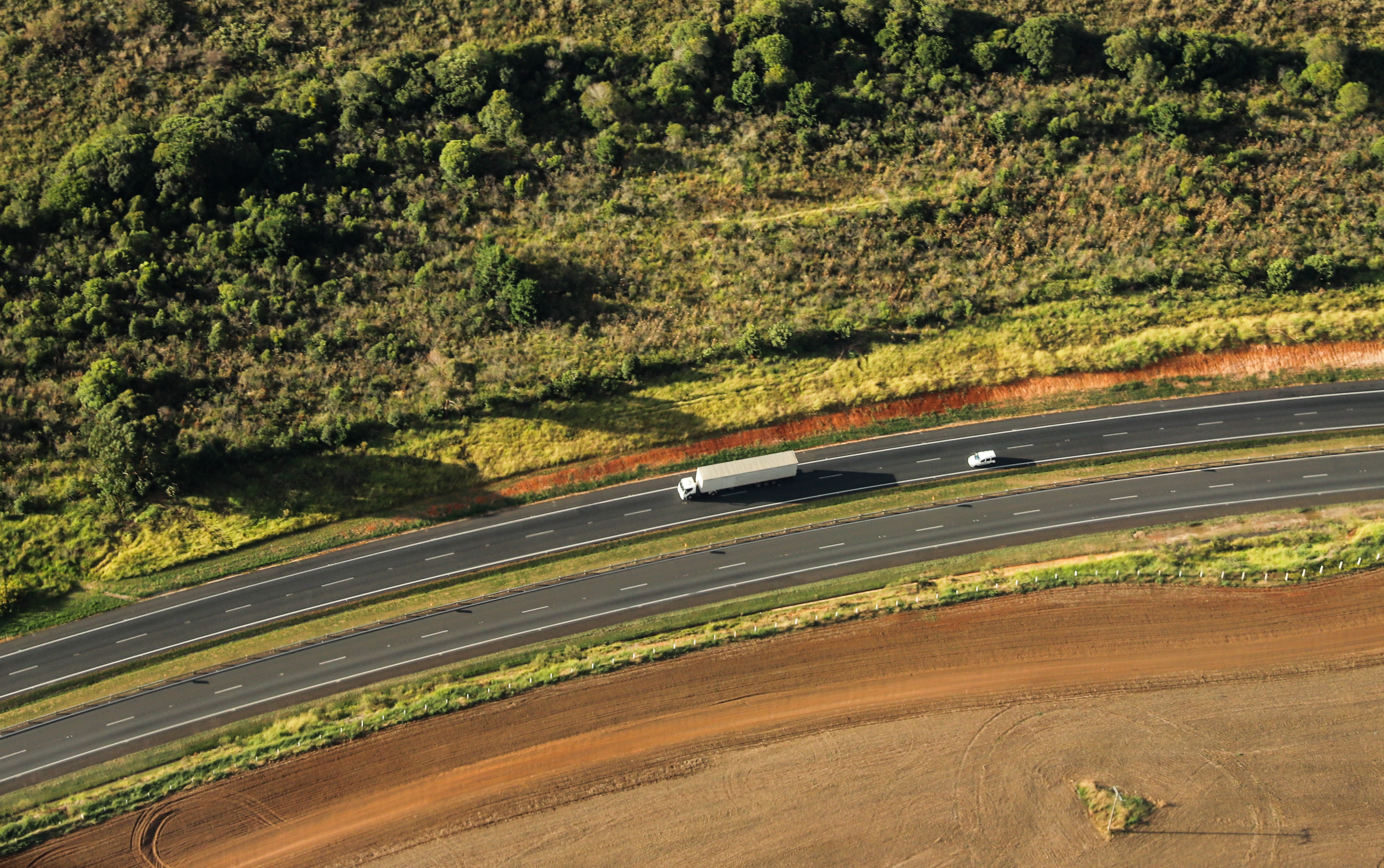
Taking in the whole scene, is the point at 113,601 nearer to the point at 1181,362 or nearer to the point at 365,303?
the point at 365,303

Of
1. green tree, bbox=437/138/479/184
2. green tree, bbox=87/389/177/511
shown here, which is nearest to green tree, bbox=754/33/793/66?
green tree, bbox=437/138/479/184

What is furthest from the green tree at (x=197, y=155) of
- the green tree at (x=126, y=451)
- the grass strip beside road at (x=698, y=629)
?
the grass strip beside road at (x=698, y=629)

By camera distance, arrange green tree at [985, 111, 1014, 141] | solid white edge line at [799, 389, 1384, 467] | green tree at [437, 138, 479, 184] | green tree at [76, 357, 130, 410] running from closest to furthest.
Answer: green tree at [76, 357, 130, 410]
solid white edge line at [799, 389, 1384, 467]
green tree at [437, 138, 479, 184]
green tree at [985, 111, 1014, 141]

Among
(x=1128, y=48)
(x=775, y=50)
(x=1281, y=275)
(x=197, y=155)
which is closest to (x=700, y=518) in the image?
(x=775, y=50)

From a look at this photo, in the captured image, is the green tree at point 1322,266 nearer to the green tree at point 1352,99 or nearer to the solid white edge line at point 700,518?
the solid white edge line at point 700,518

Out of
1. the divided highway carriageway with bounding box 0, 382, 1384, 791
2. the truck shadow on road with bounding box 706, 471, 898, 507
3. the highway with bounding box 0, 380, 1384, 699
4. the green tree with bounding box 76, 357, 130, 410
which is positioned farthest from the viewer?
the truck shadow on road with bounding box 706, 471, 898, 507

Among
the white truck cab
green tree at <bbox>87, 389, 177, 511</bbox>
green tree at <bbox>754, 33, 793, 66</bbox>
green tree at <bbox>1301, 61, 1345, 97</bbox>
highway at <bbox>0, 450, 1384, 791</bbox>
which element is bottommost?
highway at <bbox>0, 450, 1384, 791</bbox>

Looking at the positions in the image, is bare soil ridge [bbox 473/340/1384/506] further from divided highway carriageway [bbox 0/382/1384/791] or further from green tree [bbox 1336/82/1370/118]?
green tree [bbox 1336/82/1370/118]
